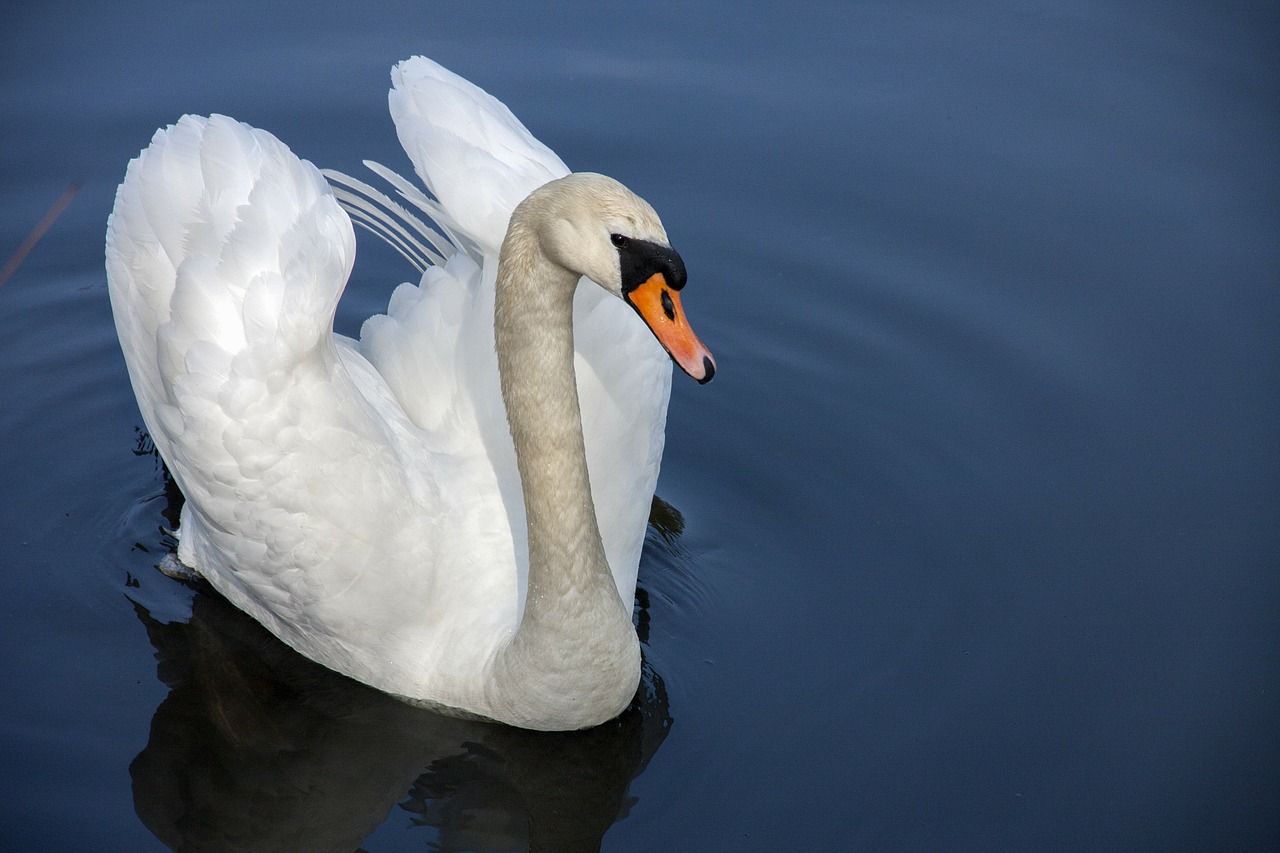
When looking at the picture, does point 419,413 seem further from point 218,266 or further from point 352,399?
point 218,266

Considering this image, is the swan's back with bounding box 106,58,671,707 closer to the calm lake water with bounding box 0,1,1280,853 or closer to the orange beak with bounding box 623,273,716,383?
the calm lake water with bounding box 0,1,1280,853

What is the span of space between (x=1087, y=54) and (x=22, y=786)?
7.83m

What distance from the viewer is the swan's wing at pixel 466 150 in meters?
5.64

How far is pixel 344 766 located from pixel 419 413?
1411 mm

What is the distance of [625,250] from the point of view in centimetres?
429

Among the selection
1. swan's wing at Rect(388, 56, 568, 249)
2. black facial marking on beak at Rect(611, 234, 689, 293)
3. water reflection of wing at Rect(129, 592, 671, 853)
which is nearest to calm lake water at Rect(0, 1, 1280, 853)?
water reflection of wing at Rect(129, 592, 671, 853)

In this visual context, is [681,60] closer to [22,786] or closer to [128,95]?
[128,95]

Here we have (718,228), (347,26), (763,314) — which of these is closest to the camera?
(763,314)

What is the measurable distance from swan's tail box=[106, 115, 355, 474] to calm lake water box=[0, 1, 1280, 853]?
47.0 inches

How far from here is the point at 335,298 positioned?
5152 mm

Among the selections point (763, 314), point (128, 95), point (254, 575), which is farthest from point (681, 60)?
point (254, 575)

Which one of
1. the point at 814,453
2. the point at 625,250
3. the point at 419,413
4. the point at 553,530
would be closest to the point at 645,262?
the point at 625,250

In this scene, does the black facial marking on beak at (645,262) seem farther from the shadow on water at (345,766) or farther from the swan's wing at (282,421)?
the shadow on water at (345,766)

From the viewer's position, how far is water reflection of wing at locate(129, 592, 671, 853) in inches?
199
